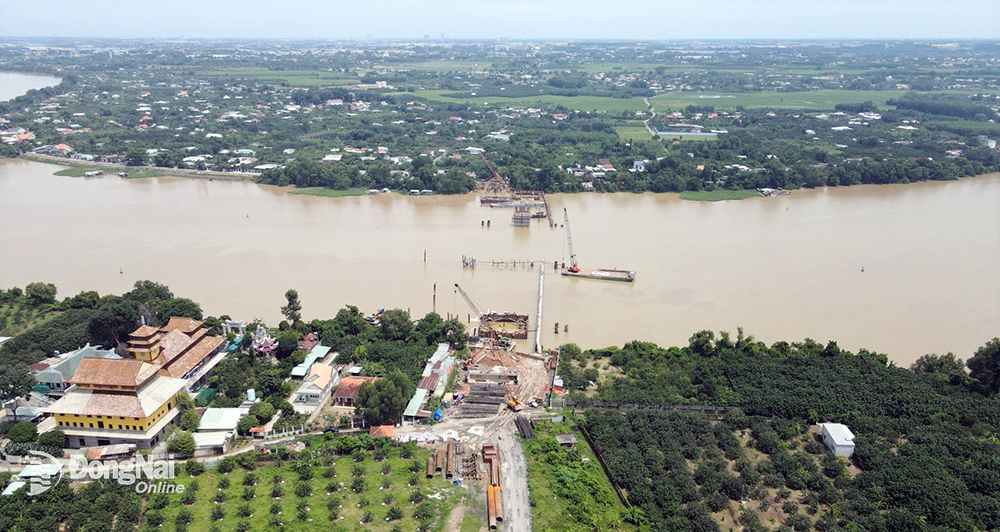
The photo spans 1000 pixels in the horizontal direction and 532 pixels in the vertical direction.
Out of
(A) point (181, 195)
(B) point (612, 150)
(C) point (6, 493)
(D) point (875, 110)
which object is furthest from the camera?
(D) point (875, 110)

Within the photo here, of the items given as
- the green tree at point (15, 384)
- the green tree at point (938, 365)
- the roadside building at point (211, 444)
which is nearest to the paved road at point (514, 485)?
the roadside building at point (211, 444)

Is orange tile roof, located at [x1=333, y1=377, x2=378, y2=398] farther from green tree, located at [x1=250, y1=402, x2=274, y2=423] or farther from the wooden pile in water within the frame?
the wooden pile in water

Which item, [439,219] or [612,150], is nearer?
[439,219]

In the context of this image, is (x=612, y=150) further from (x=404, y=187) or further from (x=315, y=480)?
(x=315, y=480)

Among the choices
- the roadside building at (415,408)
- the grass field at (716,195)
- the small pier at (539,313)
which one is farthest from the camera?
the grass field at (716,195)

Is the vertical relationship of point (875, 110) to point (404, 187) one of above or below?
above

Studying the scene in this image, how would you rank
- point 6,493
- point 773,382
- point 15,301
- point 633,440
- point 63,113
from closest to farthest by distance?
point 6,493, point 633,440, point 773,382, point 15,301, point 63,113

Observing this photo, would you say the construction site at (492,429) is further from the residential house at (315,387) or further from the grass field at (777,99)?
the grass field at (777,99)

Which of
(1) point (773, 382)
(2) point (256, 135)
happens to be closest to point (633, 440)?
(1) point (773, 382)
